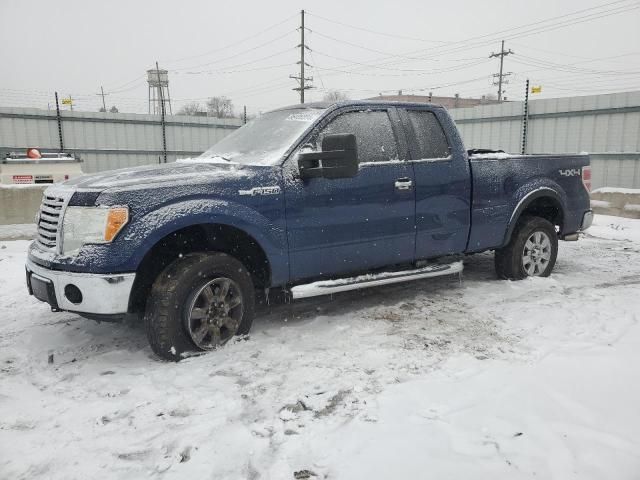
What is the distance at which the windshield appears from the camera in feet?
13.3

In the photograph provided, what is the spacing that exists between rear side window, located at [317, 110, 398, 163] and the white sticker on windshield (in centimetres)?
15

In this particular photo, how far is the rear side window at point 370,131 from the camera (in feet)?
14.1

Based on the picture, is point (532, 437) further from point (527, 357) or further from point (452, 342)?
point (452, 342)

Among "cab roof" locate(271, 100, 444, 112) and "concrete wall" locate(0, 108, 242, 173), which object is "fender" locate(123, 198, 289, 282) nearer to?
"cab roof" locate(271, 100, 444, 112)

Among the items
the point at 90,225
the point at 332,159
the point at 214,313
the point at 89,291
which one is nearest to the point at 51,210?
the point at 90,225

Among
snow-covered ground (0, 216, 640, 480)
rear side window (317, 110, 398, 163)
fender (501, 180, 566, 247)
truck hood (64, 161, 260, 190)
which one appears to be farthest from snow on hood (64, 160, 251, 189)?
fender (501, 180, 566, 247)

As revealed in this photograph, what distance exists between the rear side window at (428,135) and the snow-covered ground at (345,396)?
4.77ft

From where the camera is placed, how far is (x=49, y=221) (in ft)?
11.7

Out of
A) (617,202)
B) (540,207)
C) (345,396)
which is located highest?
(540,207)

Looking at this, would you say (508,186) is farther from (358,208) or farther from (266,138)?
(266,138)

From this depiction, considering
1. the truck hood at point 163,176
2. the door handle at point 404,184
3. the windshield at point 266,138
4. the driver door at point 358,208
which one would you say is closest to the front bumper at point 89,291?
the truck hood at point 163,176

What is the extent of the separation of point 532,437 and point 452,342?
135 centimetres

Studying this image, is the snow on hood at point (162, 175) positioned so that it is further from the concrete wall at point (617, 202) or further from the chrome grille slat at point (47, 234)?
the concrete wall at point (617, 202)

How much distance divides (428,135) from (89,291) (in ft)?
10.6
